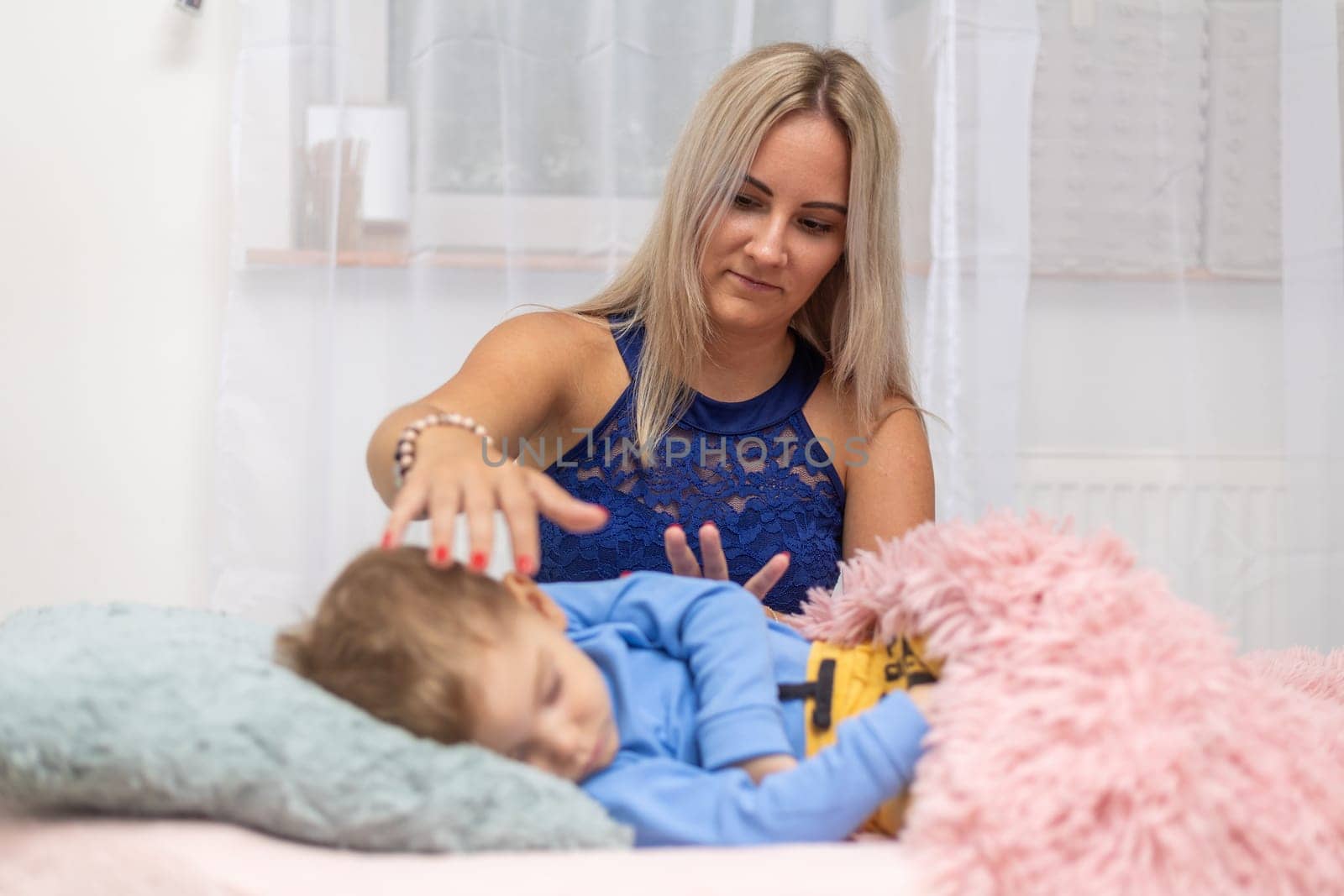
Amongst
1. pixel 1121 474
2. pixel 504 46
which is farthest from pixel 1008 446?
pixel 504 46

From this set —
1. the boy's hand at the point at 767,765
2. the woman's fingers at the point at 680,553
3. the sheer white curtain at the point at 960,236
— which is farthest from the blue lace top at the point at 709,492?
the sheer white curtain at the point at 960,236

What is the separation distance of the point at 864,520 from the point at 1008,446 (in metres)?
0.78

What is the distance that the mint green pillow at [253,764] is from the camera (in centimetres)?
71

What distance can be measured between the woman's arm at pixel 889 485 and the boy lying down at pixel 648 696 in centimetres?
51

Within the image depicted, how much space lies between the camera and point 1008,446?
86.8 inches

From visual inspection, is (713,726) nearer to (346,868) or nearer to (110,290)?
(346,868)

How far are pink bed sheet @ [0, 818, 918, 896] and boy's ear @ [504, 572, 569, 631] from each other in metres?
0.24

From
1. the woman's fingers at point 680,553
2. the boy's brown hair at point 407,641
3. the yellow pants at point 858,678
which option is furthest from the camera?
the woman's fingers at point 680,553

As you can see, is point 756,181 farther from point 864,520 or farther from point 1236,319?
point 1236,319

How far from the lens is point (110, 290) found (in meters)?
2.20

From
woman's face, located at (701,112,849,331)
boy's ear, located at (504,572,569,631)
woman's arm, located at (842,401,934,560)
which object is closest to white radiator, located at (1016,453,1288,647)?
woman's arm, located at (842,401,934,560)

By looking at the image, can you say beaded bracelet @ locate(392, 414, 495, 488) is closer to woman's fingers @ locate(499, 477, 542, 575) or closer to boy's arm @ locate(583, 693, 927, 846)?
woman's fingers @ locate(499, 477, 542, 575)

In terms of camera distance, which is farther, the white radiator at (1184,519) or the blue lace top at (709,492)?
the white radiator at (1184,519)

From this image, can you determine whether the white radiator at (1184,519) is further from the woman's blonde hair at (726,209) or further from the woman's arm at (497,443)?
the woman's arm at (497,443)
